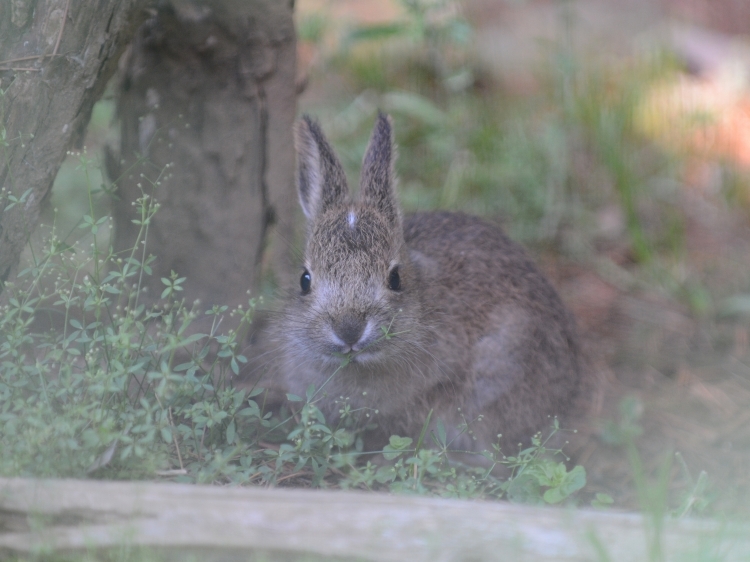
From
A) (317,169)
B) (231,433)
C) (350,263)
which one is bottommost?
(231,433)

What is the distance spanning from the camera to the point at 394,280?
3.92 meters

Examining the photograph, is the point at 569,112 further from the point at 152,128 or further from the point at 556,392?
the point at 152,128

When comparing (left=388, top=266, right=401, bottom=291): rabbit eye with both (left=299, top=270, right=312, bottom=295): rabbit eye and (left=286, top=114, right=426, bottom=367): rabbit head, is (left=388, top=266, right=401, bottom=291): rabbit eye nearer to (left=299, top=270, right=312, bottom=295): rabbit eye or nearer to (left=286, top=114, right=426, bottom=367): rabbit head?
(left=286, top=114, right=426, bottom=367): rabbit head

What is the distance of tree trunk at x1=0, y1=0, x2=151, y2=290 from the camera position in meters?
3.30

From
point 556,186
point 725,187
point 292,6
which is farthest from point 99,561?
point 725,187

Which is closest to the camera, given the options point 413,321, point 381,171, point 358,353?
point 358,353

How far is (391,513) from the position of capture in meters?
2.34

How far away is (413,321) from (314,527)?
173 cm

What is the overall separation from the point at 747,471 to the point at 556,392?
100 cm

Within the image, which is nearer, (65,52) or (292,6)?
(65,52)

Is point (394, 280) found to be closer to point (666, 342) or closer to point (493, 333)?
point (493, 333)

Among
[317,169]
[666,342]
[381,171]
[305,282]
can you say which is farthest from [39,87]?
[666,342]

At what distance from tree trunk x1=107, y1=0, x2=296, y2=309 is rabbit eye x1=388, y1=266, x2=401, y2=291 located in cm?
108

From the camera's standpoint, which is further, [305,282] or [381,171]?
[381,171]
